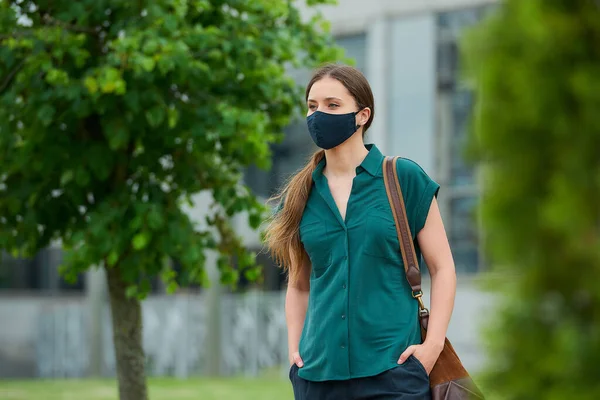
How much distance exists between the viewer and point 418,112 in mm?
17172

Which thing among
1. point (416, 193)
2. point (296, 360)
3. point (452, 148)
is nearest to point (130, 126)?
point (296, 360)

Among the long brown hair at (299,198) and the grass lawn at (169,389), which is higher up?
the long brown hair at (299,198)

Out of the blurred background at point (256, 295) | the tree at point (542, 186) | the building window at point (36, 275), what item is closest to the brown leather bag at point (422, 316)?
the tree at point (542, 186)

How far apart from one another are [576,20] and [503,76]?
5.8 inches

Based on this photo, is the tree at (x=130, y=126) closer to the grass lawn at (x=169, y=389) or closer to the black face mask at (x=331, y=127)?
the black face mask at (x=331, y=127)

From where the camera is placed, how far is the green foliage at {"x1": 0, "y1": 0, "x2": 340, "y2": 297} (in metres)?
6.51

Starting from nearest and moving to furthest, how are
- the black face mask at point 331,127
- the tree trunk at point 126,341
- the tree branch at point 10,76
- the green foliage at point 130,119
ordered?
the black face mask at point 331,127 → the green foliage at point 130,119 → the tree branch at point 10,76 → the tree trunk at point 126,341

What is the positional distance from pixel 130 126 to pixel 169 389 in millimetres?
9994

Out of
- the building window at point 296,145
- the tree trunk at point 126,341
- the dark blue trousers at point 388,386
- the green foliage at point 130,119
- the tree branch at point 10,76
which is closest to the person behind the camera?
the dark blue trousers at point 388,386

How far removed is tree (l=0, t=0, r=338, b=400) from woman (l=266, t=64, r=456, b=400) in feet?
8.44

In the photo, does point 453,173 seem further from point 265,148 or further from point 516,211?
point 516,211

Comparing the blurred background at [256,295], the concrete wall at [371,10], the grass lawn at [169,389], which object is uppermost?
the concrete wall at [371,10]

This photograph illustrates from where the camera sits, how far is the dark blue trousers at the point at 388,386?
3.53 m

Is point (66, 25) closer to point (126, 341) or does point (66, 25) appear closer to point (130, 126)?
point (130, 126)
